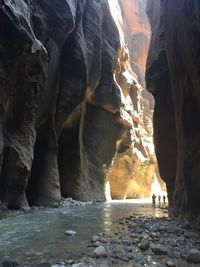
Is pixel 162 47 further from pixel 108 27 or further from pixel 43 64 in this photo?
pixel 108 27

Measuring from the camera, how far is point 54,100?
22.2 metres

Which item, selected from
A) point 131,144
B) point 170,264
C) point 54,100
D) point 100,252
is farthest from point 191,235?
point 131,144

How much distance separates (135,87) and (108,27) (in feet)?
56.8

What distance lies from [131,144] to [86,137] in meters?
9.02

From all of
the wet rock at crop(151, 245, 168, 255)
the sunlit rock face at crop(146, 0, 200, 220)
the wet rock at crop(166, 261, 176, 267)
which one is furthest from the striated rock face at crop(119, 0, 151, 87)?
the wet rock at crop(166, 261, 176, 267)

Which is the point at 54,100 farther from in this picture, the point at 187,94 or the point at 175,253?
the point at 175,253

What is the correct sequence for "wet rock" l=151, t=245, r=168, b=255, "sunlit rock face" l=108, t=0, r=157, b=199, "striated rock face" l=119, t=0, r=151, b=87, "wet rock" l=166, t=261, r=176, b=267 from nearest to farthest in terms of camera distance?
"wet rock" l=166, t=261, r=176, b=267, "wet rock" l=151, t=245, r=168, b=255, "sunlit rock face" l=108, t=0, r=157, b=199, "striated rock face" l=119, t=0, r=151, b=87

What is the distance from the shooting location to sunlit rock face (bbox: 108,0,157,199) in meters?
40.7

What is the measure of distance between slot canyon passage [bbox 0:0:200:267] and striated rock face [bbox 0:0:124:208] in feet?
0.23

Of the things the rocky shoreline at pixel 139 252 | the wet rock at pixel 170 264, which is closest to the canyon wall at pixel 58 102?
the rocky shoreline at pixel 139 252

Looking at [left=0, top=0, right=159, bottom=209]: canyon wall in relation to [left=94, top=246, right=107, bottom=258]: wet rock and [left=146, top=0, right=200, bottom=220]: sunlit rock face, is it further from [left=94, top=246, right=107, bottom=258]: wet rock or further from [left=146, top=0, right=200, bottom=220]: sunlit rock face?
[left=94, top=246, right=107, bottom=258]: wet rock

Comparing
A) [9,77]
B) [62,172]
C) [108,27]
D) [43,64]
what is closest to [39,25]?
[43,64]

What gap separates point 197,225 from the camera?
866 cm

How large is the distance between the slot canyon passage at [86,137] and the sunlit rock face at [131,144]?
15.2ft
